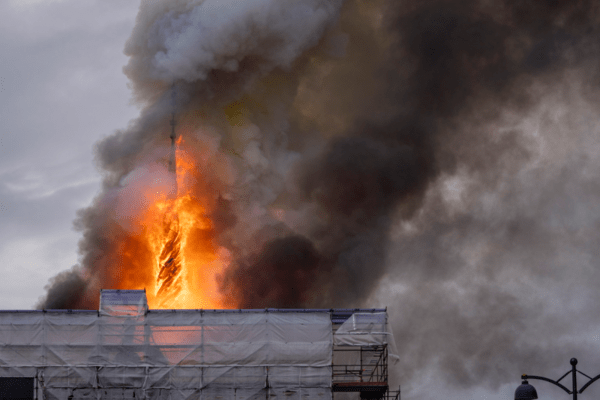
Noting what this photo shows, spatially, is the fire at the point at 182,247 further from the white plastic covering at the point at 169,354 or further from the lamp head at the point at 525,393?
the lamp head at the point at 525,393

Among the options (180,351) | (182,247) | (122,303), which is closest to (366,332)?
(180,351)

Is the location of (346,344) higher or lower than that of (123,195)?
lower

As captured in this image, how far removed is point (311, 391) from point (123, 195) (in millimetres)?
22447

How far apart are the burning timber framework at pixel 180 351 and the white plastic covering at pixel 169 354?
6 centimetres

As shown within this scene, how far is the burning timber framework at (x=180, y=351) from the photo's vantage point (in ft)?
166

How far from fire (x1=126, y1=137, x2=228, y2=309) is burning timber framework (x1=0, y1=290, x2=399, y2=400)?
1144 centimetres

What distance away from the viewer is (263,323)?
51.8 metres

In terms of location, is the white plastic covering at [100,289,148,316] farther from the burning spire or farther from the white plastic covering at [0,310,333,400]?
the burning spire

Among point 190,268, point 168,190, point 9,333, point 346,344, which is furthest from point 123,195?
point 346,344

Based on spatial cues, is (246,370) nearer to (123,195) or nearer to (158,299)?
(158,299)

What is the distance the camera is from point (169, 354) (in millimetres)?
51250

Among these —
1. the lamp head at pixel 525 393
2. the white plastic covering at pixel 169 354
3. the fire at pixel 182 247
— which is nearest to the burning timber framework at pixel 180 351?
the white plastic covering at pixel 169 354

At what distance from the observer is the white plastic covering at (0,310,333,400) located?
5053cm

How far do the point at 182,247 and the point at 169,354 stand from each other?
15601 mm
